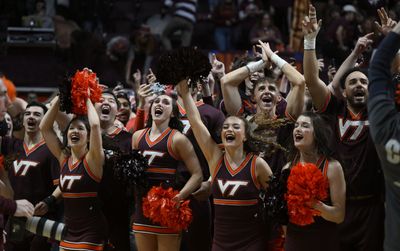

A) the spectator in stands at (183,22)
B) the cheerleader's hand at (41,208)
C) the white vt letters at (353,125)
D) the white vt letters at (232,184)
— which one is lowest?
the cheerleader's hand at (41,208)

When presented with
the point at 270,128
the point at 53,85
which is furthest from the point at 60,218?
the point at 53,85

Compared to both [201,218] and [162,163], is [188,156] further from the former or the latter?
[201,218]

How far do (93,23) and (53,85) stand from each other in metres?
1.59

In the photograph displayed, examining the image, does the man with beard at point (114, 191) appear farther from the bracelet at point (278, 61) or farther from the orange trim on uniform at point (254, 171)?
the bracelet at point (278, 61)

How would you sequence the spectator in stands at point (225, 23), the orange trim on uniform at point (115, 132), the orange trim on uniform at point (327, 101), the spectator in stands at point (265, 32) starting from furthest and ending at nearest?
the spectator in stands at point (225, 23) < the spectator in stands at point (265, 32) < the orange trim on uniform at point (115, 132) < the orange trim on uniform at point (327, 101)

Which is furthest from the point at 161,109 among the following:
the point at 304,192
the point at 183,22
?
the point at 183,22

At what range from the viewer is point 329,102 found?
5.49 meters

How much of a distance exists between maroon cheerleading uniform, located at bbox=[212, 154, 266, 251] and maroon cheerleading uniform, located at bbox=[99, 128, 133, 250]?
144 centimetres

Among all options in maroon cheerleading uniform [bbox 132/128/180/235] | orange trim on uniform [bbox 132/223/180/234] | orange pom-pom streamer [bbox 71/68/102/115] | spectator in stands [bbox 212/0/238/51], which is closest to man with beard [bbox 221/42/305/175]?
maroon cheerleading uniform [bbox 132/128/180/235]

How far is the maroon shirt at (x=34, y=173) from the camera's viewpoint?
22.2 ft

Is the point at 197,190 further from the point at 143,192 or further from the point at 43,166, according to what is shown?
the point at 43,166

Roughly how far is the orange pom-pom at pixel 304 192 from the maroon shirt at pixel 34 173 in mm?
2621

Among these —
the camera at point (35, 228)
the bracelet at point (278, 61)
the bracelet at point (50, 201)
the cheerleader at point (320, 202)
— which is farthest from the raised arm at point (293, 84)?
the bracelet at point (50, 201)

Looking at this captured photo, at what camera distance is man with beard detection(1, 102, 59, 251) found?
6.78 meters
